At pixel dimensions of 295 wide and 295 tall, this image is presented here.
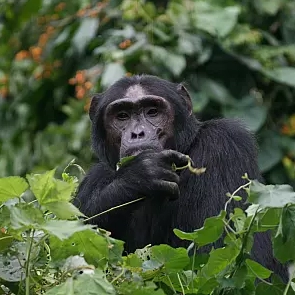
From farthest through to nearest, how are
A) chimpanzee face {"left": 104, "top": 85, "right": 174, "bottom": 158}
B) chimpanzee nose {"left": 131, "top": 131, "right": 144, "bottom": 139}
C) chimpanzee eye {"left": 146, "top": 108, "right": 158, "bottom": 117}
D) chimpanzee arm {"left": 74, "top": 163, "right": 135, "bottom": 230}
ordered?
chimpanzee eye {"left": 146, "top": 108, "right": 158, "bottom": 117}, chimpanzee face {"left": 104, "top": 85, "right": 174, "bottom": 158}, chimpanzee nose {"left": 131, "top": 131, "right": 144, "bottom": 139}, chimpanzee arm {"left": 74, "top": 163, "right": 135, "bottom": 230}

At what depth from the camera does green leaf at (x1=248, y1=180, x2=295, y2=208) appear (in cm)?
283

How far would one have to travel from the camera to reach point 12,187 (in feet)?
9.85

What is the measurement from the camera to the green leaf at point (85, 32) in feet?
29.8

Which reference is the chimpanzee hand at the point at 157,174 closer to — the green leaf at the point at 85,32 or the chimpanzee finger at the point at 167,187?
the chimpanzee finger at the point at 167,187

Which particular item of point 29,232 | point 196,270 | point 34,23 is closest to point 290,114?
point 34,23

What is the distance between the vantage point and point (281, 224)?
9.55 feet

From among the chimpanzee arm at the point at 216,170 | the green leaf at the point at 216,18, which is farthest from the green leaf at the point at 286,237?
the green leaf at the point at 216,18

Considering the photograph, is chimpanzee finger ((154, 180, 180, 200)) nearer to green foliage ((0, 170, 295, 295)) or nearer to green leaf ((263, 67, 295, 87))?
green foliage ((0, 170, 295, 295))

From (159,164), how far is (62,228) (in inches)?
Result: 66.3

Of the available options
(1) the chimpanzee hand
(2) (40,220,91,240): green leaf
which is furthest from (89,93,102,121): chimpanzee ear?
(2) (40,220,91,240): green leaf

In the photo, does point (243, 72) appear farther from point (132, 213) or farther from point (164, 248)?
point (164, 248)

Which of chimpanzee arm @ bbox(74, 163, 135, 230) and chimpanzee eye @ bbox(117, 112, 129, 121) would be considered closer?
chimpanzee arm @ bbox(74, 163, 135, 230)

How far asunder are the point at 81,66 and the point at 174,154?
17.2 ft

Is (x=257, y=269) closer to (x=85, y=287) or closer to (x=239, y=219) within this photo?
(x=239, y=219)
